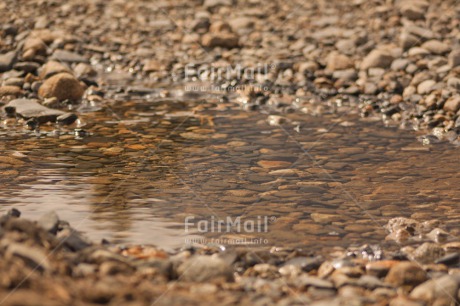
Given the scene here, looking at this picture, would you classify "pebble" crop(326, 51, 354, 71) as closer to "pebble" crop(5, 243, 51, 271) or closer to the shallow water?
the shallow water

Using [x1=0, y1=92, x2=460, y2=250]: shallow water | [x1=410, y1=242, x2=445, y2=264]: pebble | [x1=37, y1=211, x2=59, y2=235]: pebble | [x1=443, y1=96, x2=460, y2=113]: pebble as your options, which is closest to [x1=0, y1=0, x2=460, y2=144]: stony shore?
[x1=443, y1=96, x2=460, y2=113]: pebble

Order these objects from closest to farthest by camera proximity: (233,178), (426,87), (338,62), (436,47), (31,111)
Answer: (233,178) → (31,111) → (426,87) → (338,62) → (436,47)

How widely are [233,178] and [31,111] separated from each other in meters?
2.85

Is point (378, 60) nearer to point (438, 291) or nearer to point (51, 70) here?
point (51, 70)

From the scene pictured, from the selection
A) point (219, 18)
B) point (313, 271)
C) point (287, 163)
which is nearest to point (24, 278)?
point (313, 271)

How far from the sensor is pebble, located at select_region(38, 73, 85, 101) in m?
8.99

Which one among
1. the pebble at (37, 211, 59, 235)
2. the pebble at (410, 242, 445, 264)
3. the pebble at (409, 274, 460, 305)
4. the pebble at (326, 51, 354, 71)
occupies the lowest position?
the pebble at (410, 242, 445, 264)

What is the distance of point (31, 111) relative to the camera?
26.0 feet

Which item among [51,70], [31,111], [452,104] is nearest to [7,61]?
[51,70]

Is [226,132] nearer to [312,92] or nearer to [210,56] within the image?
[312,92]

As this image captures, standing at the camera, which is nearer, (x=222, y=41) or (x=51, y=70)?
(x=51, y=70)

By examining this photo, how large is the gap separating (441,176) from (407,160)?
52 cm

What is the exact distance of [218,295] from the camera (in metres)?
3.51

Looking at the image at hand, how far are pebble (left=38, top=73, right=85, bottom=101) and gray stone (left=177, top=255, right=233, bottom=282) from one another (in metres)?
5.57
